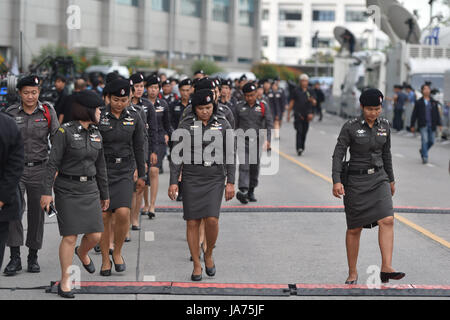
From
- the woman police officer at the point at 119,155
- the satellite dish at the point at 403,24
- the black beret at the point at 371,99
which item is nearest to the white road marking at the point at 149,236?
the woman police officer at the point at 119,155

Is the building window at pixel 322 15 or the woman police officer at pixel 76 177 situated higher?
the building window at pixel 322 15

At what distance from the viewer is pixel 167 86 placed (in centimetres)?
1430

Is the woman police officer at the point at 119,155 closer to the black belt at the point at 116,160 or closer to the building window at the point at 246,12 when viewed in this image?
the black belt at the point at 116,160

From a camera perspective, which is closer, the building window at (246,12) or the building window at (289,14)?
the building window at (246,12)

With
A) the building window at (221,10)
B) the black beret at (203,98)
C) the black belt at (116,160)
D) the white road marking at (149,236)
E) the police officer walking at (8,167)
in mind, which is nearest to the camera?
the police officer walking at (8,167)

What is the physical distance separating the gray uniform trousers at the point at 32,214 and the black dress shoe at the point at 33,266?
0.38 ft

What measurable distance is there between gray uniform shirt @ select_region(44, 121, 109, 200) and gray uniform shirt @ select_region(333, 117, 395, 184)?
2.14 metres

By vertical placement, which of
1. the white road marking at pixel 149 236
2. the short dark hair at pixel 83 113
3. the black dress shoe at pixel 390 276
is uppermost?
the short dark hair at pixel 83 113

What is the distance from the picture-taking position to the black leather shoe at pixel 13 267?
8.12 m

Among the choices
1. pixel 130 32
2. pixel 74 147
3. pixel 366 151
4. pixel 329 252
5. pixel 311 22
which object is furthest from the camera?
pixel 311 22

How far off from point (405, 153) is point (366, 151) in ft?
50.6

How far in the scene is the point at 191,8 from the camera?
2832 inches
